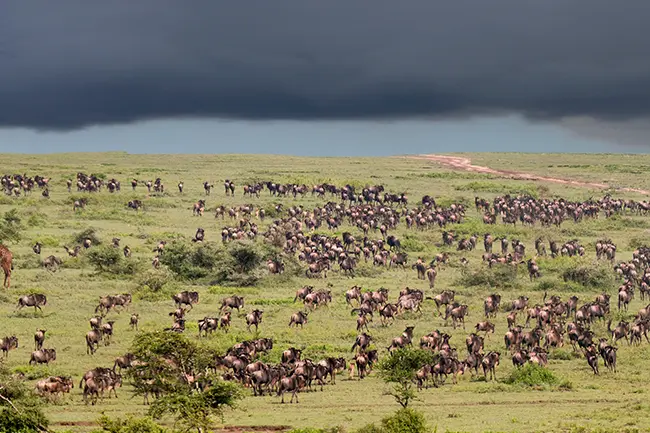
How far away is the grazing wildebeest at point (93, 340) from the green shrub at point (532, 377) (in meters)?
13.6

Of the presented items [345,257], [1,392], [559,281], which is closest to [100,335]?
[1,392]

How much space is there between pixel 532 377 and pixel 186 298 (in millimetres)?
16448

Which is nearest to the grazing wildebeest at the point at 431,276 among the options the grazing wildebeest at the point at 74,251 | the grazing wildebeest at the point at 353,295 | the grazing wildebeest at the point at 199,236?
the grazing wildebeest at the point at 353,295

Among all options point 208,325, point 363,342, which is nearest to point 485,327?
point 363,342

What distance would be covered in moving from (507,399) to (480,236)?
40.3 m

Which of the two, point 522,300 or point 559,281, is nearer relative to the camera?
point 522,300

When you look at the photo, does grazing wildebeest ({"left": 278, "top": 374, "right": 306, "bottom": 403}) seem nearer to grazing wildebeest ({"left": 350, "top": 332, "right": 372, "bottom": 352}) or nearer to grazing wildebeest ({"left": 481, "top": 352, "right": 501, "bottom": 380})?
grazing wildebeest ({"left": 350, "top": 332, "right": 372, "bottom": 352})

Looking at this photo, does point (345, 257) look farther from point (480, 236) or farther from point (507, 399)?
point (507, 399)

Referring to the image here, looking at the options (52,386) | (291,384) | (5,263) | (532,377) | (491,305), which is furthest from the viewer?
→ (5,263)

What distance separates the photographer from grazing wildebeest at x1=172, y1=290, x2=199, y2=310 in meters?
40.5

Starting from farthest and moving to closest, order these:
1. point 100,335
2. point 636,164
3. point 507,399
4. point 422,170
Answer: point 636,164
point 422,170
point 100,335
point 507,399

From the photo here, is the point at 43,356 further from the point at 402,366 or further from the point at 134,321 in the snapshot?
the point at 402,366

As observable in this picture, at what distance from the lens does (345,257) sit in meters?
53.2

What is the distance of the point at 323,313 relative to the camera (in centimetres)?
A: 4091
